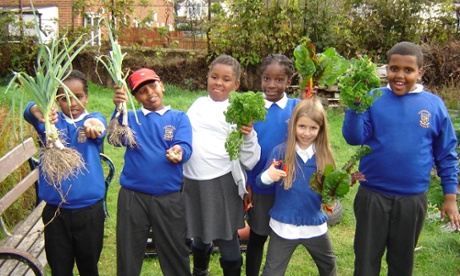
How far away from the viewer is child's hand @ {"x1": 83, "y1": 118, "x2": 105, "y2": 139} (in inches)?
115

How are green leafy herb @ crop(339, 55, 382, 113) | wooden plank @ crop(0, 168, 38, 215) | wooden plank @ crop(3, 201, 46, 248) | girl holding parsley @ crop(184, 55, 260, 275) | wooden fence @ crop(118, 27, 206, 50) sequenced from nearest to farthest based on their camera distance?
green leafy herb @ crop(339, 55, 382, 113) < girl holding parsley @ crop(184, 55, 260, 275) < wooden plank @ crop(0, 168, 38, 215) < wooden plank @ crop(3, 201, 46, 248) < wooden fence @ crop(118, 27, 206, 50)

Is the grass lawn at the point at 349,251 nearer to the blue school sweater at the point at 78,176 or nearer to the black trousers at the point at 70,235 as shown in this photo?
the black trousers at the point at 70,235

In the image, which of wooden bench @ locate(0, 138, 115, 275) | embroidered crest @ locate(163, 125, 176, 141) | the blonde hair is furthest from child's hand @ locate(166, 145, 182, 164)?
wooden bench @ locate(0, 138, 115, 275)

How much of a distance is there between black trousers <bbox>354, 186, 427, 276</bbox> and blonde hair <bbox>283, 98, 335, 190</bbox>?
17.4 inches

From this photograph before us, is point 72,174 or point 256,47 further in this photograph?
point 256,47

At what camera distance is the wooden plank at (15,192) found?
355cm

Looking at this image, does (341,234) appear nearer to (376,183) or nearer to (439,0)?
(376,183)

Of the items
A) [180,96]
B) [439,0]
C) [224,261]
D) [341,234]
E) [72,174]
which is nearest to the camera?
[72,174]

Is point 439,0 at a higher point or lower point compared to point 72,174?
higher

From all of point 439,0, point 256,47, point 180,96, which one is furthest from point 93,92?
point 439,0

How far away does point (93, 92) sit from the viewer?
11273mm

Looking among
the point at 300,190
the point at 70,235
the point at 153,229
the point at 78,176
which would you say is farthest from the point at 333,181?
the point at 70,235

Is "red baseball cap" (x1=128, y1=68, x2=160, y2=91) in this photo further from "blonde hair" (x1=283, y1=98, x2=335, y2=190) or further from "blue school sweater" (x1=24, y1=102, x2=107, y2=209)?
"blonde hair" (x1=283, y1=98, x2=335, y2=190)

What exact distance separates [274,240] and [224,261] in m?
0.51
